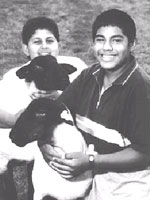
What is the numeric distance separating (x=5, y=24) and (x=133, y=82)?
6.20m

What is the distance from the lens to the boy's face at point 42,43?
3.84 m

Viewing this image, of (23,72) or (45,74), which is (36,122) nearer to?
(45,74)

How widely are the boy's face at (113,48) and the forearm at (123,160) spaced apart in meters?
0.53

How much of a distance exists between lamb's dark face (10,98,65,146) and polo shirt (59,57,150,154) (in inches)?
7.1

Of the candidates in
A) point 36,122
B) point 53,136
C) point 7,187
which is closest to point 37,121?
point 36,122

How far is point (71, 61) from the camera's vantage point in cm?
395

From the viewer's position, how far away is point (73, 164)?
2861mm

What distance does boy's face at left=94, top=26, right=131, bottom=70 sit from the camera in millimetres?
2936

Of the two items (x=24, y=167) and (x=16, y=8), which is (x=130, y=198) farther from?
(x=16, y=8)

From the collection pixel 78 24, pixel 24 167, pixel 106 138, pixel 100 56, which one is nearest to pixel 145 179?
pixel 106 138

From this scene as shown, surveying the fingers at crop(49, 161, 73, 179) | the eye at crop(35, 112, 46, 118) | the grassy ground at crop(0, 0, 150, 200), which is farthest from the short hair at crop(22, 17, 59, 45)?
the grassy ground at crop(0, 0, 150, 200)

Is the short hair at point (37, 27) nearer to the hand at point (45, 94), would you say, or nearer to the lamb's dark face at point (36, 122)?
the hand at point (45, 94)

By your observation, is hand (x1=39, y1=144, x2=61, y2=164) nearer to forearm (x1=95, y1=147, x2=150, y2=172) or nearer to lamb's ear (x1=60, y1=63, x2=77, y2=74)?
forearm (x1=95, y1=147, x2=150, y2=172)

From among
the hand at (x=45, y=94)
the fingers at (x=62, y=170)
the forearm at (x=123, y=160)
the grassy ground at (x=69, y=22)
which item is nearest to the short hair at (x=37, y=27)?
the hand at (x=45, y=94)
